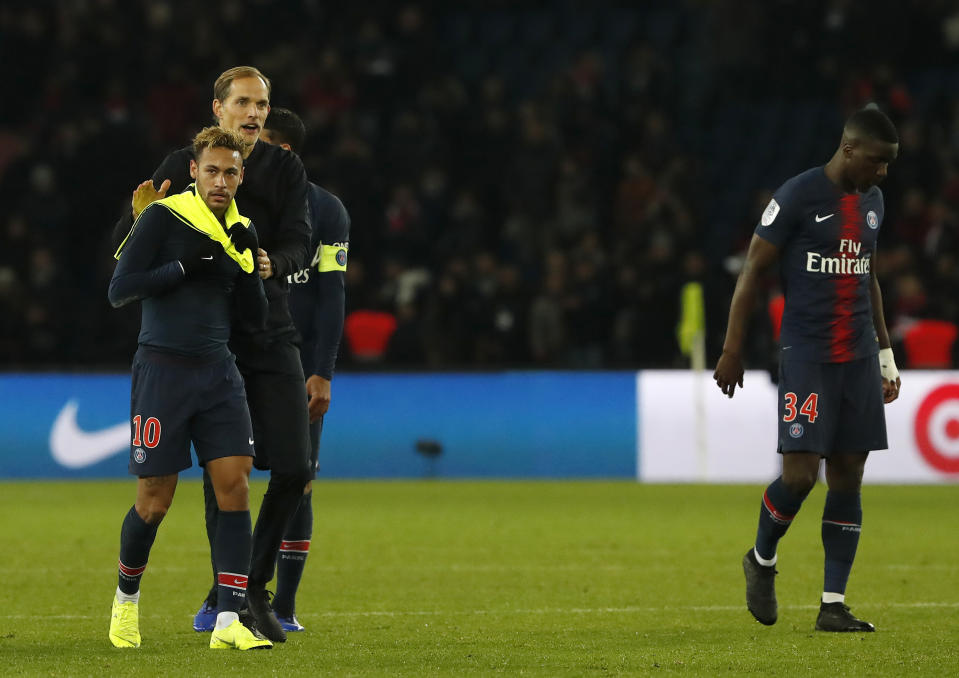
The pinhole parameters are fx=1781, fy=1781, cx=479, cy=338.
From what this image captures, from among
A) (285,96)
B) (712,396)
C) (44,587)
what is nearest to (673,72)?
(285,96)

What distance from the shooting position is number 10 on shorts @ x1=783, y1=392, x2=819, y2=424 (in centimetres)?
725

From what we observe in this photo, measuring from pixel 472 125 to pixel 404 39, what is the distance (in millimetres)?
1586

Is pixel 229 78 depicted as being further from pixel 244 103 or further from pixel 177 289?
pixel 177 289

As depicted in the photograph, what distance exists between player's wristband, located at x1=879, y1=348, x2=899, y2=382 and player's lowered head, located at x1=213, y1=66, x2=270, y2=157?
9.29 ft

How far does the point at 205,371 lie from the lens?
654 cm

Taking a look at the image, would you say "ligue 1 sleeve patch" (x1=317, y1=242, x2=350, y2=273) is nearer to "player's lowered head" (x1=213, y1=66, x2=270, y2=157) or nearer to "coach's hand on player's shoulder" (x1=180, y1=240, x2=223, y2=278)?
"player's lowered head" (x1=213, y1=66, x2=270, y2=157)

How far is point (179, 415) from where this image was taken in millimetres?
6492

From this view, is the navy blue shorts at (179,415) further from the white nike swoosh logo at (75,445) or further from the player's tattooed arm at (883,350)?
the white nike swoosh logo at (75,445)

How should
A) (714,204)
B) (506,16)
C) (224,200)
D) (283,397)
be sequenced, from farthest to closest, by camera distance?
(506,16)
(714,204)
(283,397)
(224,200)

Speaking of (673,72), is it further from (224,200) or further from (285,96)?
(224,200)

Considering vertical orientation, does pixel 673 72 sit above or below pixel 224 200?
above

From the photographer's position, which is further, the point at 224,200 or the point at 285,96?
the point at 285,96

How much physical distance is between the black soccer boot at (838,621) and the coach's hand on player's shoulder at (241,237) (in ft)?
9.08

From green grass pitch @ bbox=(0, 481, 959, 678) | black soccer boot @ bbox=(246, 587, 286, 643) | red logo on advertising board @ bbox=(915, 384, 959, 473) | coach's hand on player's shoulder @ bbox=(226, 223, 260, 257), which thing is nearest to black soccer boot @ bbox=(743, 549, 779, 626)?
green grass pitch @ bbox=(0, 481, 959, 678)
